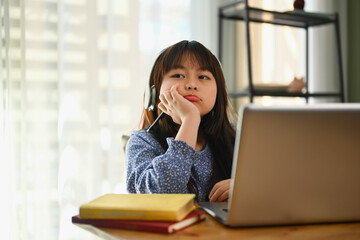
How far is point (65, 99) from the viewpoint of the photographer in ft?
7.06

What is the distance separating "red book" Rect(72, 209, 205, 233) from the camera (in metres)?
0.72

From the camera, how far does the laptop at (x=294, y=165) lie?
697 mm

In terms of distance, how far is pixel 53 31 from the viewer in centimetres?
211

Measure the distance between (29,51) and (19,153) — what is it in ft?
1.51

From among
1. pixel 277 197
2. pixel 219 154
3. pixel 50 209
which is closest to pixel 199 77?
pixel 219 154

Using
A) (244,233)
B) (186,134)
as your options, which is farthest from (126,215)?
(186,134)

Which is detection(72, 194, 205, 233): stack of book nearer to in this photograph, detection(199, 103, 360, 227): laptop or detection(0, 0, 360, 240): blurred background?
detection(199, 103, 360, 227): laptop

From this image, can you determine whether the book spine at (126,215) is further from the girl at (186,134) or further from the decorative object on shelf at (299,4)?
the decorative object on shelf at (299,4)

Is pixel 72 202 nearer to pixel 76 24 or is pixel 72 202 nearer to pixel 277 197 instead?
pixel 76 24

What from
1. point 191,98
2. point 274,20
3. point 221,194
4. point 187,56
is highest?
point 274,20

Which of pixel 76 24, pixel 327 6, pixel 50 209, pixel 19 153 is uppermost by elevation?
pixel 327 6

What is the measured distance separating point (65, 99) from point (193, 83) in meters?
1.07

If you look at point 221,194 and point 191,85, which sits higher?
point 191,85

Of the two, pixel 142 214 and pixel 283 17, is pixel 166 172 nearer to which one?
pixel 142 214
